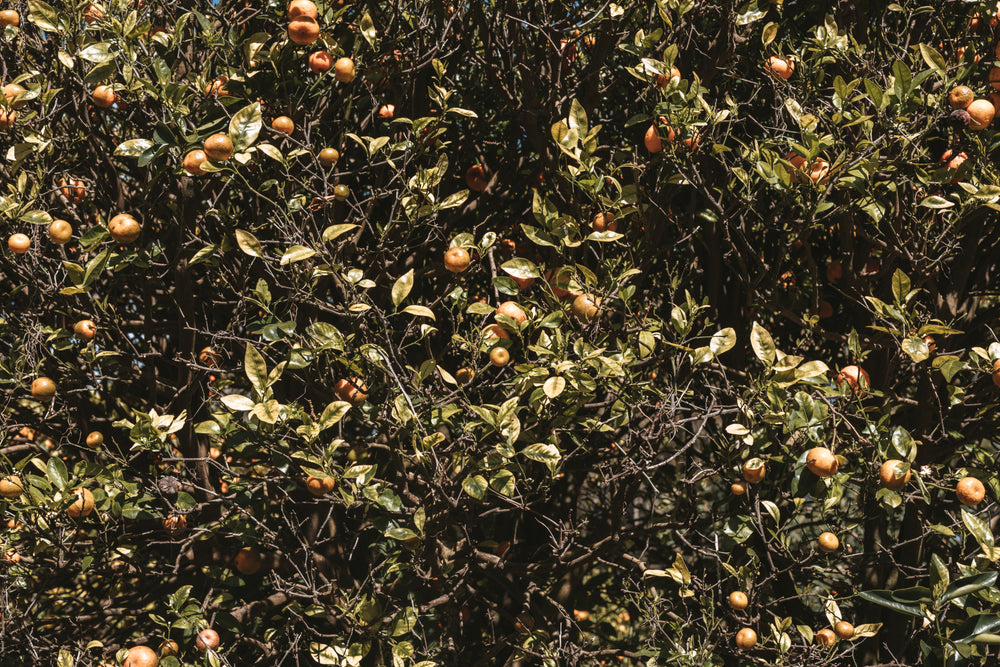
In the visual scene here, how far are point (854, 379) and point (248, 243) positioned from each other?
2.16 m

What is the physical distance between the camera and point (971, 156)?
253 centimetres

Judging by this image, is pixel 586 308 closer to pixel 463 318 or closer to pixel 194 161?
pixel 463 318

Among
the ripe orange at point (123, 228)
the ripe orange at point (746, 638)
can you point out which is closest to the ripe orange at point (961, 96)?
the ripe orange at point (746, 638)

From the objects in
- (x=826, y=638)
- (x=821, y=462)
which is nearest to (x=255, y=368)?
(x=821, y=462)

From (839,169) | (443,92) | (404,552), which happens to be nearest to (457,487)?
(404,552)

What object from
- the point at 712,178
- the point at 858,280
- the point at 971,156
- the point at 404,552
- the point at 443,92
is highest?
the point at 443,92

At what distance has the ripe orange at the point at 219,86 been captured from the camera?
250 centimetres

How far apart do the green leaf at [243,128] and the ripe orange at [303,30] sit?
41cm

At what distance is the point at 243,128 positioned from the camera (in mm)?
2156

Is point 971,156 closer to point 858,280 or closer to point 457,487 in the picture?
point 858,280

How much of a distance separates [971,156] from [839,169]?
1.98ft

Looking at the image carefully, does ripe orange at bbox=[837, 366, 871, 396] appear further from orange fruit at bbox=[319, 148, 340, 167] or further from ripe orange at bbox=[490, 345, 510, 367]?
orange fruit at bbox=[319, 148, 340, 167]

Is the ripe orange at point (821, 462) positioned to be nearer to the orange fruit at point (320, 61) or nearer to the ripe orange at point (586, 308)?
the ripe orange at point (586, 308)

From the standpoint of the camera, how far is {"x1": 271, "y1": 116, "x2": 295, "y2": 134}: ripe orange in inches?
96.0
